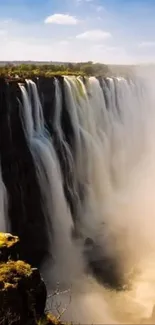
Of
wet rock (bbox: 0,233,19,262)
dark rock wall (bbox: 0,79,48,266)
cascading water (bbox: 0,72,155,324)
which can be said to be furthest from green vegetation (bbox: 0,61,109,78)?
wet rock (bbox: 0,233,19,262)

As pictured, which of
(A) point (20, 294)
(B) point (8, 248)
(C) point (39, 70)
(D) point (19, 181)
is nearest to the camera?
(A) point (20, 294)

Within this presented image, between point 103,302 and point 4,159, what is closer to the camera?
point 103,302

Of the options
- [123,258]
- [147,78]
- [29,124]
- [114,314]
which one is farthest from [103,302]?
[147,78]

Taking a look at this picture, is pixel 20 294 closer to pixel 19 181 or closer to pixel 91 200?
pixel 19 181

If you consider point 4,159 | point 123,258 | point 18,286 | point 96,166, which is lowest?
point 123,258

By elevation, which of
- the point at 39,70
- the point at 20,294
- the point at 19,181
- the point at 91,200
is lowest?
the point at 91,200

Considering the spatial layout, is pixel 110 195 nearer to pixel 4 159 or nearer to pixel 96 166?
pixel 96 166

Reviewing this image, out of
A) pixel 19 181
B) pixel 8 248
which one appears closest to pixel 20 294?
pixel 8 248
